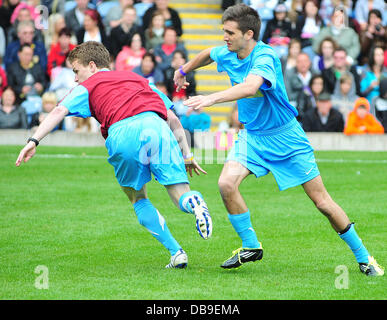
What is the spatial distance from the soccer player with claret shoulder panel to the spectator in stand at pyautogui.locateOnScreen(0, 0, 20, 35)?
1350 centimetres

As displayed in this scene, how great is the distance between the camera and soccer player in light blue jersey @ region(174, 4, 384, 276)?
6.73 metres

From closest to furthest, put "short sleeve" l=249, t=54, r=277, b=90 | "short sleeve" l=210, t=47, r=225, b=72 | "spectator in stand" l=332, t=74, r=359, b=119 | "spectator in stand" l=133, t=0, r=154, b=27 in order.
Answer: "short sleeve" l=249, t=54, r=277, b=90 < "short sleeve" l=210, t=47, r=225, b=72 < "spectator in stand" l=332, t=74, r=359, b=119 < "spectator in stand" l=133, t=0, r=154, b=27

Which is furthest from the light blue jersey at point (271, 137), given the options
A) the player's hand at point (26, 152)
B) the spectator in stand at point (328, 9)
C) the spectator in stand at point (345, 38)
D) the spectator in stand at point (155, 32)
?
the spectator in stand at point (328, 9)

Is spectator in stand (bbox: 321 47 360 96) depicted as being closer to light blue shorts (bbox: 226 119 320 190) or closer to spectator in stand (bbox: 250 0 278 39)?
spectator in stand (bbox: 250 0 278 39)

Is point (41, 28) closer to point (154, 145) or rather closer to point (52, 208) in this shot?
point (52, 208)

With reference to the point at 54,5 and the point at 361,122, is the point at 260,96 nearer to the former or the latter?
the point at 361,122

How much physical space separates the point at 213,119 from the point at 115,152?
1284cm

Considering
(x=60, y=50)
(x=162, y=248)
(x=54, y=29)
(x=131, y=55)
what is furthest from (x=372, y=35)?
(x=162, y=248)

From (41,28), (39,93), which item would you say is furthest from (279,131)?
(41,28)

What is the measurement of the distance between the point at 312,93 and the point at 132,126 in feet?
39.4

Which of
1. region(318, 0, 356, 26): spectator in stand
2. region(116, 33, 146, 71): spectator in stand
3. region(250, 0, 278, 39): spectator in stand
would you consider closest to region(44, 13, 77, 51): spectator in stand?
region(116, 33, 146, 71): spectator in stand

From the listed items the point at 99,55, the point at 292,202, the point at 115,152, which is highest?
the point at 99,55

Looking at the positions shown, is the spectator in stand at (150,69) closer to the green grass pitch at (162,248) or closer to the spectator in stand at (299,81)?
the spectator in stand at (299,81)

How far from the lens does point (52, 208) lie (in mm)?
10266
